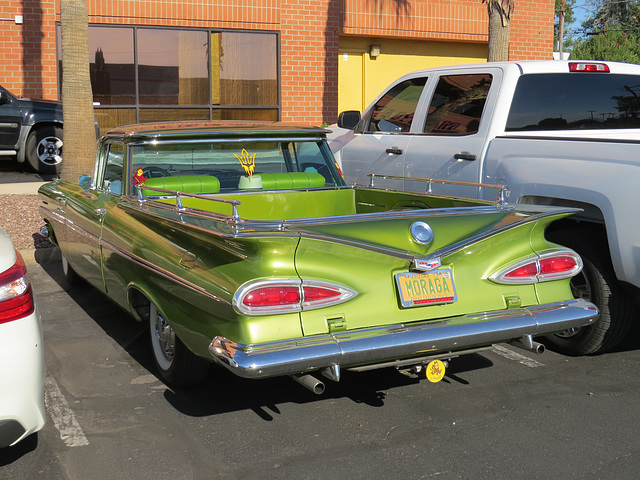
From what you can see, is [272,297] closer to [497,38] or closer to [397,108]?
[397,108]

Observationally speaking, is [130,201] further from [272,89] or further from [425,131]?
[272,89]

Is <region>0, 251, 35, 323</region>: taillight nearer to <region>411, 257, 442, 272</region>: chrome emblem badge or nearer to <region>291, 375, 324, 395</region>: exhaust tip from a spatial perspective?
<region>291, 375, 324, 395</region>: exhaust tip

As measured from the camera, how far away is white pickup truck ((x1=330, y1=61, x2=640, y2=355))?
16.4 ft

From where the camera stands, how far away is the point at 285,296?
3.76m

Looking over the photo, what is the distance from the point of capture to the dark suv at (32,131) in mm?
13156

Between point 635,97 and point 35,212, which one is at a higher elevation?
point 635,97

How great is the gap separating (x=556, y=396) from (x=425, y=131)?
3.25 metres

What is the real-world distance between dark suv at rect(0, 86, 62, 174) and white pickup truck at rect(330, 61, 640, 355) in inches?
263

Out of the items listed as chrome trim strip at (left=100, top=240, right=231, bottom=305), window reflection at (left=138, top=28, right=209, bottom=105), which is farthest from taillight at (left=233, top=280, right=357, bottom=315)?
window reflection at (left=138, top=28, right=209, bottom=105)

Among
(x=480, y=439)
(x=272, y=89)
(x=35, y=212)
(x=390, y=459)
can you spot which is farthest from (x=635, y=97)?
(x=272, y=89)

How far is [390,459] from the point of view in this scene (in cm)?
387

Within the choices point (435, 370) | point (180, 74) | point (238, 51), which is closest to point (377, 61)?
point (238, 51)

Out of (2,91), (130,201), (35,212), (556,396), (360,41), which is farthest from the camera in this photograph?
(360,41)

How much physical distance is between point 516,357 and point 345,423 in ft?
5.73
